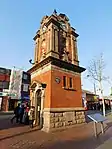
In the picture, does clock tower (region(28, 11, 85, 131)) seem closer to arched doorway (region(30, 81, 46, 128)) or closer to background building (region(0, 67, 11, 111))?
arched doorway (region(30, 81, 46, 128))

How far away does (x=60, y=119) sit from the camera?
11.1 m

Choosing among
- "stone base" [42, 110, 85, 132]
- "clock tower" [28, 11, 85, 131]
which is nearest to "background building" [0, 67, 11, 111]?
"clock tower" [28, 11, 85, 131]

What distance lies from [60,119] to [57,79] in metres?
3.21

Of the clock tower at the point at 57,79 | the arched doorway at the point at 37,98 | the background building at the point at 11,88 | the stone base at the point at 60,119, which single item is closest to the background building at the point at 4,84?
the background building at the point at 11,88

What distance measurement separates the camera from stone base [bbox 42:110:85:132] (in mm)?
10422

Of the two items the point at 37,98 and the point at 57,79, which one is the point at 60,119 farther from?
the point at 37,98

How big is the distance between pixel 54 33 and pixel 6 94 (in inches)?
872

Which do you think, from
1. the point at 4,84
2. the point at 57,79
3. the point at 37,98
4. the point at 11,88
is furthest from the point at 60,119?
the point at 4,84

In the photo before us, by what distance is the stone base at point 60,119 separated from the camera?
10422 mm

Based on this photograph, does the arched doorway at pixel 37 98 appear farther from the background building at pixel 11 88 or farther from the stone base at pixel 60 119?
the background building at pixel 11 88

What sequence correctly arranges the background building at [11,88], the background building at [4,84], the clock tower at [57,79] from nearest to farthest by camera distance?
the clock tower at [57,79] < the background building at [4,84] < the background building at [11,88]

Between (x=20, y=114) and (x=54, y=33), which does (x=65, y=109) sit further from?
(x=54, y=33)

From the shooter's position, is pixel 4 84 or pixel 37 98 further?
pixel 4 84

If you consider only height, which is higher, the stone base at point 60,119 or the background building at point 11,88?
the background building at point 11,88
